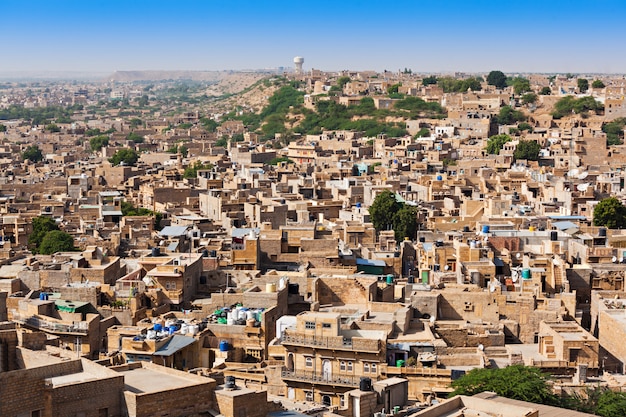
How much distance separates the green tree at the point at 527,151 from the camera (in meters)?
45.6

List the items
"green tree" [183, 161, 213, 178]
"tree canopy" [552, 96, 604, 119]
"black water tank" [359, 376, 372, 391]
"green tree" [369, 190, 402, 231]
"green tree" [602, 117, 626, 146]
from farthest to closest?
"tree canopy" [552, 96, 604, 119]
"green tree" [602, 117, 626, 146]
"green tree" [183, 161, 213, 178]
"green tree" [369, 190, 402, 231]
"black water tank" [359, 376, 372, 391]

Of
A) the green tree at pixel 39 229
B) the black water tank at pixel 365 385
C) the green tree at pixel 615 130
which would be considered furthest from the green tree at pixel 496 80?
the black water tank at pixel 365 385

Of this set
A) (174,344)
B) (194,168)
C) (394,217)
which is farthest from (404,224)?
(194,168)

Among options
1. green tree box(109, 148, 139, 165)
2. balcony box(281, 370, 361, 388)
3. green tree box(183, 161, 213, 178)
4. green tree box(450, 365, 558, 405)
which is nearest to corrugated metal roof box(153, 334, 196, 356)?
balcony box(281, 370, 361, 388)

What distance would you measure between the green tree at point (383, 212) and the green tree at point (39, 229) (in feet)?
27.9

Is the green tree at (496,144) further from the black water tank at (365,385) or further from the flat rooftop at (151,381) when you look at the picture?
the flat rooftop at (151,381)

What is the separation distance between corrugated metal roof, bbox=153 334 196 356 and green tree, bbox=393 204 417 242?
13.4 m

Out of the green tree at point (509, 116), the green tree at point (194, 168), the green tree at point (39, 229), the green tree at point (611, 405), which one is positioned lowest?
the green tree at point (194, 168)

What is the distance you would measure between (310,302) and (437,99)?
50086 mm

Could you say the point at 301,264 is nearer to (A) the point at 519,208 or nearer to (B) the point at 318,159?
(A) the point at 519,208

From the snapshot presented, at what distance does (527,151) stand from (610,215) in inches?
661

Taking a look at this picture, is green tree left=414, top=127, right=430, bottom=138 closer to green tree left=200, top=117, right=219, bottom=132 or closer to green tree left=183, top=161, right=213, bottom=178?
green tree left=183, top=161, right=213, bottom=178

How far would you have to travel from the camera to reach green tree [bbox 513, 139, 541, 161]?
45594 mm

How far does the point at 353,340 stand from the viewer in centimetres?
1587
